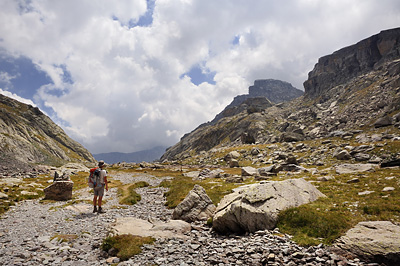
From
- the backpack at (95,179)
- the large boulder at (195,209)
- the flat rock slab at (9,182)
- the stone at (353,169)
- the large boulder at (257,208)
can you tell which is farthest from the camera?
the flat rock slab at (9,182)

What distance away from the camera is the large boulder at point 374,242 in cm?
948

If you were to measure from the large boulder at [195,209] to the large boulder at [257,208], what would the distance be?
2086 millimetres

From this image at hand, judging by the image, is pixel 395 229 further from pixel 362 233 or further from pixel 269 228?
pixel 269 228

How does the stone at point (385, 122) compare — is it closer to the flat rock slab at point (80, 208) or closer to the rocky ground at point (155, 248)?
the rocky ground at point (155, 248)

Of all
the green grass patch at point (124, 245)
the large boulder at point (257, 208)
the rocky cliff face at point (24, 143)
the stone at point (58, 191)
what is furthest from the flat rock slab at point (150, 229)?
the rocky cliff face at point (24, 143)

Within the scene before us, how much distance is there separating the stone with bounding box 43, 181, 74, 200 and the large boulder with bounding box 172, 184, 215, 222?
1904 cm

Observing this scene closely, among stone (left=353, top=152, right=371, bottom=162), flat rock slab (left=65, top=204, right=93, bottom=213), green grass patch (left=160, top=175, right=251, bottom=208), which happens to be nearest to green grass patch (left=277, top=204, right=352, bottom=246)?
green grass patch (left=160, top=175, right=251, bottom=208)

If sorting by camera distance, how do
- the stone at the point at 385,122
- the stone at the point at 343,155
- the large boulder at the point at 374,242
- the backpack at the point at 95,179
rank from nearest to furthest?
1. the large boulder at the point at 374,242
2. the backpack at the point at 95,179
3. the stone at the point at 343,155
4. the stone at the point at 385,122

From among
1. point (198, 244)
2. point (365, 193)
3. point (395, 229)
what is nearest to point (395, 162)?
point (365, 193)

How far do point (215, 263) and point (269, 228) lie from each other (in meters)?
5.52

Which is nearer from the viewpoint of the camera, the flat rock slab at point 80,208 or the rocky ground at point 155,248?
the rocky ground at point 155,248

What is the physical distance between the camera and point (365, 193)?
19.6m

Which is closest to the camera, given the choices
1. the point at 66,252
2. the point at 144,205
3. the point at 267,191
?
the point at 66,252

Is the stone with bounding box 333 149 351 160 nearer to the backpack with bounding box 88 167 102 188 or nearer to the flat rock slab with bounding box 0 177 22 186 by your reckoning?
the backpack with bounding box 88 167 102 188
